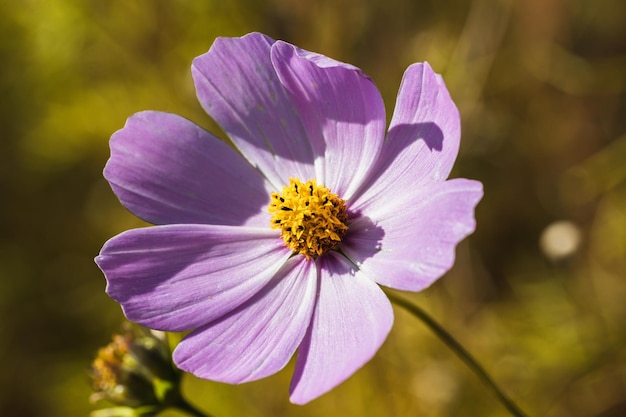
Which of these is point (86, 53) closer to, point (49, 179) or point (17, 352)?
point (49, 179)

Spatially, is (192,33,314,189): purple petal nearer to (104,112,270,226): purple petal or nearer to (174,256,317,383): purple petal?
(104,112,270,226): purple petal

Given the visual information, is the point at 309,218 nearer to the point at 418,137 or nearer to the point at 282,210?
the point at 282,210

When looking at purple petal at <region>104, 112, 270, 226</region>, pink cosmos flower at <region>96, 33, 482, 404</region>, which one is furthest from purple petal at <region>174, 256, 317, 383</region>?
purple petal at <region>104, 112, 270, 226</region>

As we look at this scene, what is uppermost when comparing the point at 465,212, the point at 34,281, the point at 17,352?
the point at 465,212

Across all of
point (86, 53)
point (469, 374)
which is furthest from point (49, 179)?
point (469, 374)

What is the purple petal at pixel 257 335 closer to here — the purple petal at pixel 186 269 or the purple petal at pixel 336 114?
the purple petal at pixel 186 269

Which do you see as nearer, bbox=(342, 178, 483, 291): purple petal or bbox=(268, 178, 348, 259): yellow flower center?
bbox=(342, 178, 483, 291): purple petal
